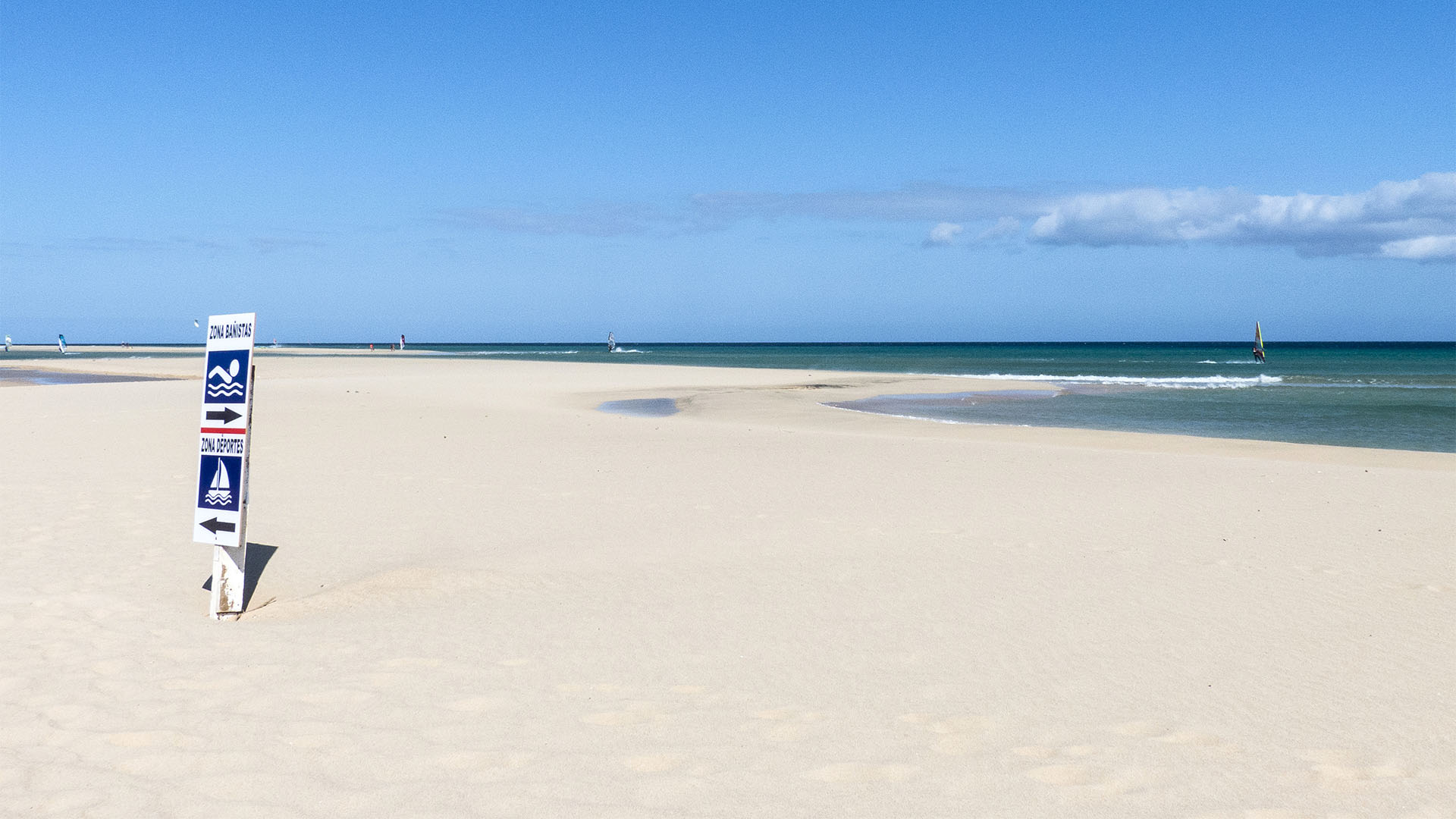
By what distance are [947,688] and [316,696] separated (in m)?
3.11

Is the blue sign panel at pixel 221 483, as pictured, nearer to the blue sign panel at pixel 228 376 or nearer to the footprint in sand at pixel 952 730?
the blue sign panel at pixel 228 376

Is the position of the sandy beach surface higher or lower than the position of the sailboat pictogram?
lower

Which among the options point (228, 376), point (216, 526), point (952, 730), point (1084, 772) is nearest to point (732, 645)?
point (952, 730)

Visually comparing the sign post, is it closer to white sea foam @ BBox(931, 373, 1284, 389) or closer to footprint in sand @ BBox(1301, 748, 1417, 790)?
footprint in sand @ BBox(1301, 748, 1417, 790)

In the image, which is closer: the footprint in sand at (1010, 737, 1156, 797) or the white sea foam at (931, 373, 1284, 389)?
the footprint in sand at (1010, 737, 1156, 797)

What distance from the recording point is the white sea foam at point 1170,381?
43.6m

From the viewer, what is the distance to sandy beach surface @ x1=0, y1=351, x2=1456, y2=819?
382cm

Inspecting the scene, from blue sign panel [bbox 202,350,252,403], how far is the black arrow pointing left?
57 mm

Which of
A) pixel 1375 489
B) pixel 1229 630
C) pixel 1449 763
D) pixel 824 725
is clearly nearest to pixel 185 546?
pixel 824 725

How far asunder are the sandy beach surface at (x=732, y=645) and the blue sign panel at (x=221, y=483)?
2.18 feet

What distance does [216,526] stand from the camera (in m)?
6.46

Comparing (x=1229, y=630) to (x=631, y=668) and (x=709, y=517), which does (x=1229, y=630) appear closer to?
(x=631, y=668)

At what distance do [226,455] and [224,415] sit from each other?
0.27 meters

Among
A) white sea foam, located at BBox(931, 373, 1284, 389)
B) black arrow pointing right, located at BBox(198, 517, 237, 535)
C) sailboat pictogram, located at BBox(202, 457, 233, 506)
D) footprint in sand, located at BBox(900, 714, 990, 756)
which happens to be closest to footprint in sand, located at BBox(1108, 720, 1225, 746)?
footprint in sand, located at BBox(900, 714, 990, 756)
